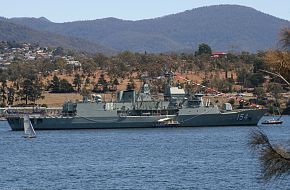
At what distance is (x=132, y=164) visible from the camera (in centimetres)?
5678

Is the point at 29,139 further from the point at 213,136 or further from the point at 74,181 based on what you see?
the point at 74,181

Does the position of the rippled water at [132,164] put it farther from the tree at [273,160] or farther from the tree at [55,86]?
the tree at [55,86]

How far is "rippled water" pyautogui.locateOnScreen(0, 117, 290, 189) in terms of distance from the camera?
4422 cm

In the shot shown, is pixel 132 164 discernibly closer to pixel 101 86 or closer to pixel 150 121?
pixel 150 121

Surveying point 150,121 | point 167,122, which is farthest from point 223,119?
point 150,121

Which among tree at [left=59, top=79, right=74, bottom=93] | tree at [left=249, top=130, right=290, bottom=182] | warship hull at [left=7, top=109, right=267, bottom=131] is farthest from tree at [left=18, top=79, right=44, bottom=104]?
tree at [left=249, top=130, right=290, bottom=182]

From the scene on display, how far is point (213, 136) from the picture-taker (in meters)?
93.7

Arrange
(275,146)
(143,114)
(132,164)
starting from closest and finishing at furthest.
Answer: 1. (275,146)
2. (132,164)
3. (143,114)

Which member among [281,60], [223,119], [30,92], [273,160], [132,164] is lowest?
[132,164]

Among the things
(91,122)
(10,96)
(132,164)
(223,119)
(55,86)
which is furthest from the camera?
(55,86)

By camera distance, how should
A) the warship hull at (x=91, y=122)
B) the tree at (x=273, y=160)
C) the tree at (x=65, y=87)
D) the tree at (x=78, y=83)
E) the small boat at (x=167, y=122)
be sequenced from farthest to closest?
1. the tree at (x=78, y=83)
2. the tree at (x=65, y=87)
3. the warship hull at (x=91, y=122)
4. the small boat at (x=167, y=122)
5. the tree at (x=273, y=160)

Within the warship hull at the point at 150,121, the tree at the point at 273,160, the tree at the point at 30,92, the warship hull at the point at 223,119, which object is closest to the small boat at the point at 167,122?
the warship hull at the point at 150,121

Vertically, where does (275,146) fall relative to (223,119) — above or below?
above

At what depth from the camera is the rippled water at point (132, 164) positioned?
44.2 m
